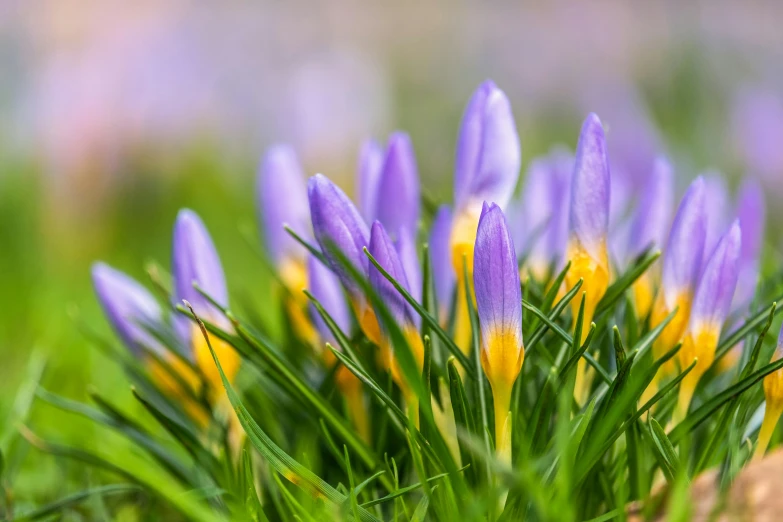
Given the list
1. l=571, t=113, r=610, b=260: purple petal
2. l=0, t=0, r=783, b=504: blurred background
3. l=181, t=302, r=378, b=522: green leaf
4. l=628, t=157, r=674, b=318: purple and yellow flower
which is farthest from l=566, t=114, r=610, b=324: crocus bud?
l=0, t=0, r=783, b=504: blurred background

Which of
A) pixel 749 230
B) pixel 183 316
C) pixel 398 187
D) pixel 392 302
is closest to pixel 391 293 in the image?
pixel 392 302

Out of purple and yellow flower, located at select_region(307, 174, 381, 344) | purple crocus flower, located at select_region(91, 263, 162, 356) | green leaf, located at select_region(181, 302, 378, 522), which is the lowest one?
green leaf, located at select_region(181, 302, 378, 522)

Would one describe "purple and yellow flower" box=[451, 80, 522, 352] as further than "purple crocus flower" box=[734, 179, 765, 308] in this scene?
No

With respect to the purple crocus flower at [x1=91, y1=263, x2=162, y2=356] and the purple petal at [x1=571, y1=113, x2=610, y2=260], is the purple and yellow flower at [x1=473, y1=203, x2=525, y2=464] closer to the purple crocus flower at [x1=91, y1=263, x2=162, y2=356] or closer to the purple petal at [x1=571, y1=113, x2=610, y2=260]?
the purple petal at [x1=571, y1=113, x2=610, y2=260]

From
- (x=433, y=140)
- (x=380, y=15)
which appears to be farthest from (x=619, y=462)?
(x=380, y=15)

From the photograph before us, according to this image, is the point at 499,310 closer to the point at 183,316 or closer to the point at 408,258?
the point at 408,258

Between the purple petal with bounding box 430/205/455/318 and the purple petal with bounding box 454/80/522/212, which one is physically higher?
the purple petal with bounding box 454/80/522/212
